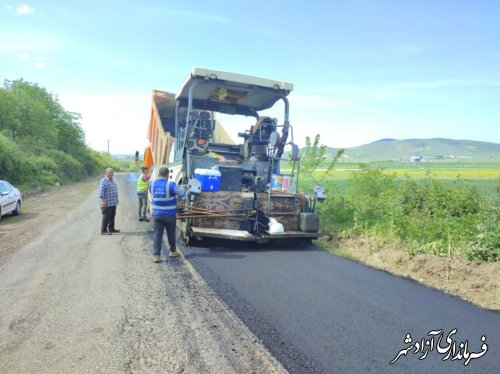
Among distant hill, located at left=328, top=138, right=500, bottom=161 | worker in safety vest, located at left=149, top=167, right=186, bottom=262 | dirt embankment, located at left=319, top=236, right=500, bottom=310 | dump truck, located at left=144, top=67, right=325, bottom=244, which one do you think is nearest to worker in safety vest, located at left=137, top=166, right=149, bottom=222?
dump truck, located at left=144, top=67, right=325, bottom=244

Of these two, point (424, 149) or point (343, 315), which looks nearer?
point (343, 315)

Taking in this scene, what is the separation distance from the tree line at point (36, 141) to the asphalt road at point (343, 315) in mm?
17016

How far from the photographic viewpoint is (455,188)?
984cm

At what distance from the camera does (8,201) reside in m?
10.9

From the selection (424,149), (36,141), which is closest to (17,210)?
(36,141)

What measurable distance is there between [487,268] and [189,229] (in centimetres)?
446

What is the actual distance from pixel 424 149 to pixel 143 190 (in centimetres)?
11657

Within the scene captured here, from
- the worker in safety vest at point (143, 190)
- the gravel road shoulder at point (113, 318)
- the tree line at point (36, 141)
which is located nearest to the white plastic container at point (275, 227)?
the gravel road shoulder at point (113, 318)

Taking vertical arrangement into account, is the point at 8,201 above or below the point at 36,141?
below

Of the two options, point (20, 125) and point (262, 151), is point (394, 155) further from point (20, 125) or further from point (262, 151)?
point (262, 151)

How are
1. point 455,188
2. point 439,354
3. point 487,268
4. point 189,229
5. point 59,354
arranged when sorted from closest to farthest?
point 59,354 → point 439,354 → point 487,268 → point 189,229 → point 455,188

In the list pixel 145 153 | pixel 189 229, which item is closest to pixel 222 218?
pixel 189 229

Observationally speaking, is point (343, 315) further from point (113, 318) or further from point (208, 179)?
point (208, 179)

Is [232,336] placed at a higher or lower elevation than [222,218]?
lower
